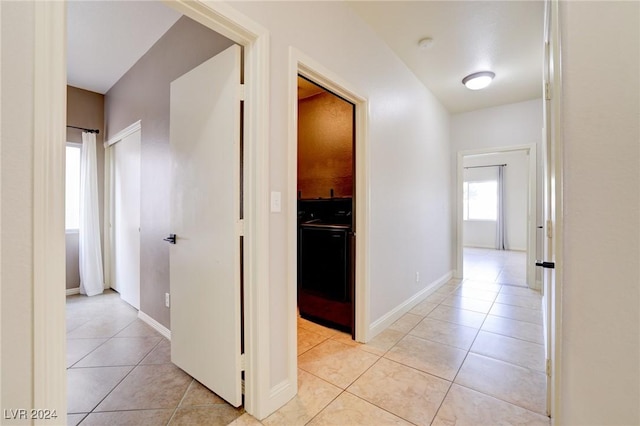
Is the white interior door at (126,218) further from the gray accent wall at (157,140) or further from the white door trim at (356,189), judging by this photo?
the white door trim at (356,189)

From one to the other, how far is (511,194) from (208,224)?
863cm

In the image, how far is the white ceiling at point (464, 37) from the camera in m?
2.18

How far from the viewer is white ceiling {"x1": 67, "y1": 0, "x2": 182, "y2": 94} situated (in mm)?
2148

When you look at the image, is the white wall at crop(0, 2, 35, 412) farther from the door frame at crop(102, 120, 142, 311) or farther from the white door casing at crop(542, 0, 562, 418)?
the door frame at crop(102, 120, 142, 311)

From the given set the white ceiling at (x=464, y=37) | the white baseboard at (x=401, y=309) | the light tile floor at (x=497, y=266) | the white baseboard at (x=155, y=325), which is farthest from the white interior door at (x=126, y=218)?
the light tile floor at (x=497, y=266)

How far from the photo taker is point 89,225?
362 cm

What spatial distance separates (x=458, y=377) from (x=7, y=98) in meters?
2.61

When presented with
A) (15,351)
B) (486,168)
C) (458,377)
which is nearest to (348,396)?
(458,377)

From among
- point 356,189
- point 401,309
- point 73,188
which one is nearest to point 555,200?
point 356,189

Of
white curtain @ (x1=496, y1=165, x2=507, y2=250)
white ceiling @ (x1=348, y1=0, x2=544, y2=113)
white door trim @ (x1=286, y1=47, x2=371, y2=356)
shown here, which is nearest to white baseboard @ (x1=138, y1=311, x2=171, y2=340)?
white door trim @ (x1=286, y1=47, x2=371, y2=356)

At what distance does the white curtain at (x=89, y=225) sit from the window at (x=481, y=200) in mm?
9064

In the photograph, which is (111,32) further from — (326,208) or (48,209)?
(326,208)

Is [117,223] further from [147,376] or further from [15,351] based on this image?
[15,351]

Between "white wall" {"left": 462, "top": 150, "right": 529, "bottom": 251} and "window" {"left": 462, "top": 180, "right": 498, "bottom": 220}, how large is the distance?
186 mm
